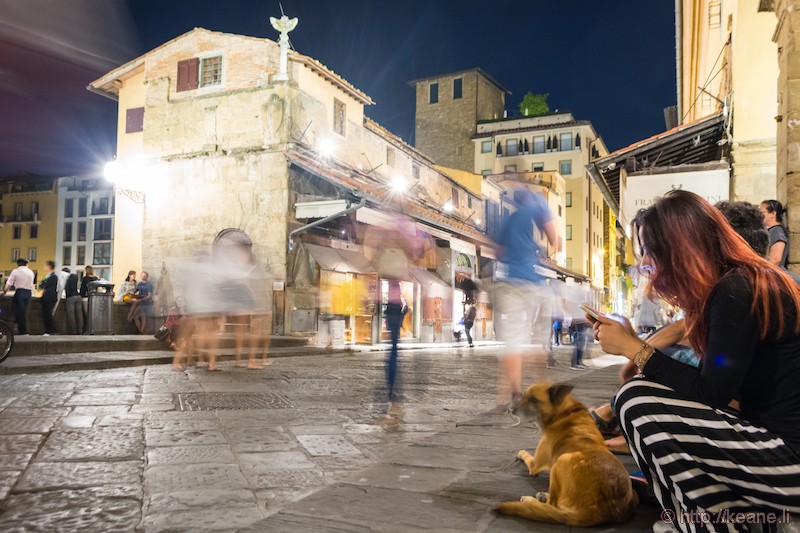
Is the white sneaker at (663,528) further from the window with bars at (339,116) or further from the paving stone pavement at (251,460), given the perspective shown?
the window with bars at (339,116)

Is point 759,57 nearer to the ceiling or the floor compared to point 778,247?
nearer to the ceiling

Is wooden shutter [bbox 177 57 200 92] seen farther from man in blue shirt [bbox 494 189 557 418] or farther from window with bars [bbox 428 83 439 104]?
window with bars [bbox 428 83 439 104]

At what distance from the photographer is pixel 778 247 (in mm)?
5422

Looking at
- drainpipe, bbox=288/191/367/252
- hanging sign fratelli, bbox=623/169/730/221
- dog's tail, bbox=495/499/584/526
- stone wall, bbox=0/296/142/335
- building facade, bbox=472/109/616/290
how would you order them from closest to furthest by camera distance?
dog's tail, bbox=495/499/584/526
hanging sign fratelli, bbox=623/169/730/221
stone wall, bbox=0/296/142/335
drainpipe, bbox=288/191/367/252
building facade, bbox=472/109/616/290

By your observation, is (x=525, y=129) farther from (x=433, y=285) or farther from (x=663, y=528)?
(x=663, y=528)

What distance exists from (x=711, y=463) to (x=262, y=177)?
1689 centimetres

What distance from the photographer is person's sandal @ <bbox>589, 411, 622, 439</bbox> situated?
10.5 ft

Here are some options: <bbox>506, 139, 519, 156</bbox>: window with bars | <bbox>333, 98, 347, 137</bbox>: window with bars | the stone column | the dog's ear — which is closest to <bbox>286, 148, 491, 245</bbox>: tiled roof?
<bbox>333, 98, 347, 137</bbox>: window with bars

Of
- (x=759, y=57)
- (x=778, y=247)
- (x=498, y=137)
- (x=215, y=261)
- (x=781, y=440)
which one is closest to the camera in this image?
(x=781, y=440)

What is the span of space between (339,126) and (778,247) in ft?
53.5

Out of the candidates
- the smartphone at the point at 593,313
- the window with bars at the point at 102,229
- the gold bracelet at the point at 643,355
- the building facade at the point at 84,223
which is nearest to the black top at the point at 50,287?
the smartphone at the point at 593,313

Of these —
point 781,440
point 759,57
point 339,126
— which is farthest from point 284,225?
point 781,440

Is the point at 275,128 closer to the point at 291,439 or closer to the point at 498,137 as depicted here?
the point at 291,439

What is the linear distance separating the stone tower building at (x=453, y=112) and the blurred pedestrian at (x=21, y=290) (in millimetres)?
40578
